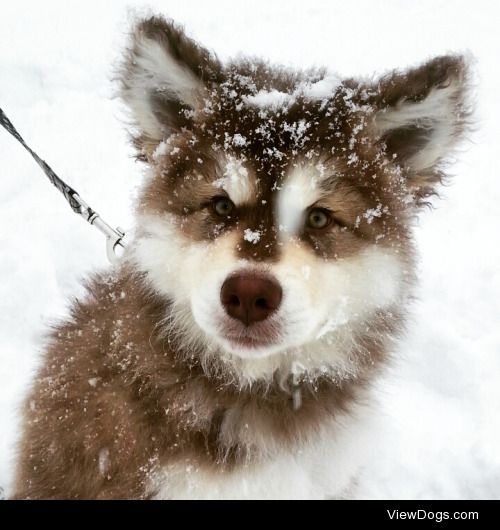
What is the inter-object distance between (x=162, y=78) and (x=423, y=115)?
1.08 meters

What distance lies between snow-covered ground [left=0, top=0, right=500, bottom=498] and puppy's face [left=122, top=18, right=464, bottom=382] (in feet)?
0.85

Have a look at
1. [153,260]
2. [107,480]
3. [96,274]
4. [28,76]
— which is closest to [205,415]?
[107,480]

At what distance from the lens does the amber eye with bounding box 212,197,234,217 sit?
236cm

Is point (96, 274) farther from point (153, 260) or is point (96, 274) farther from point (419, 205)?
point (419, 205)

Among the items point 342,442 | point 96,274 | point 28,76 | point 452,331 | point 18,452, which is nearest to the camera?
point 342,442

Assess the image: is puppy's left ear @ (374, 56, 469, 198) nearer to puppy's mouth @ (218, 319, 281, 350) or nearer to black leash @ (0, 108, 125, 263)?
puppy's mouth @ (218, 319, 281, 350)

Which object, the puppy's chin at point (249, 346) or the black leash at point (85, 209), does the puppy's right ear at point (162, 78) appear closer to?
the black leash at point (85, 209)

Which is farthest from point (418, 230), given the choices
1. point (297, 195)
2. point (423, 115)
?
point (297, 195)

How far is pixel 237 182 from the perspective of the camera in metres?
2.28

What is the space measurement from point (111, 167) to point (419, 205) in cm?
387

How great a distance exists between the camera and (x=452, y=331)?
14.3ft

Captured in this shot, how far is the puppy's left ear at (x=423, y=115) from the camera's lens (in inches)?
90.9
